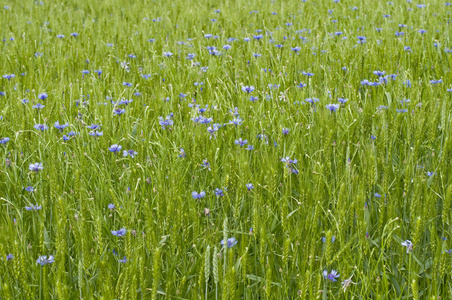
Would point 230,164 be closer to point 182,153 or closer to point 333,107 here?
point 182,153

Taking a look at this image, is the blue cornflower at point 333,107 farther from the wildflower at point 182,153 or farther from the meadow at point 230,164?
the wildflower at point 182,153

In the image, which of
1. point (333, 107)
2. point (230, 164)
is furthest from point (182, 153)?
point (333, 107)

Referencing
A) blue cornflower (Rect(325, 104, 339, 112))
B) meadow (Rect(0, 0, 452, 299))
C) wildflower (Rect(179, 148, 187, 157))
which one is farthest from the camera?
blue cornflower (Rect(325, 104, 339, 112))

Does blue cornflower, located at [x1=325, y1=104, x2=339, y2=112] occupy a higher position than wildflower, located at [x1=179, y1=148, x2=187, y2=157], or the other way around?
blue cornflower, located at [x1=325, y1=104, x2=339, y2=112]

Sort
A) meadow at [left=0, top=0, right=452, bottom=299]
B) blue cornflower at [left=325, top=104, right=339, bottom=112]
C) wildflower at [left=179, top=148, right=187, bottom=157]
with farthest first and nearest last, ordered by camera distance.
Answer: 1. blue cornflower at [left=325, top=104, right=339, bottom=112]
2. wildflower at [left=179, top=148, right=187, bottom=157]
3. meadow at [left=0, top=0, right=452, bottom=299]

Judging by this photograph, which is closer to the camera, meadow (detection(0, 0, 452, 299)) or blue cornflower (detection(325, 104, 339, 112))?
meadow (detection(0, 0, 452, 299))

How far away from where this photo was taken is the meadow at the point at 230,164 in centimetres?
151

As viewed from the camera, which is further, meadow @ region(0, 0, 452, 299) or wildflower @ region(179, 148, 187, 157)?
wildflower @ region(179, 148, 187, 157)

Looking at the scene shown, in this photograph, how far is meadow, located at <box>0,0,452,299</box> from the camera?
4.95ft

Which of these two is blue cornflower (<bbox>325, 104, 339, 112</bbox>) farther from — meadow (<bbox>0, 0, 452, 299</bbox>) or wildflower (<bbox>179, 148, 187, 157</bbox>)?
wildflower (<bbox>179, 148, 187, 157</bbox>)

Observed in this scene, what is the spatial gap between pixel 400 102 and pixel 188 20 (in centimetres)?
313

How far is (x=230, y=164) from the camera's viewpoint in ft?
5.87

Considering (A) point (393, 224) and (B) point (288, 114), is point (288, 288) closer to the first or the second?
(A) point (393, 224)

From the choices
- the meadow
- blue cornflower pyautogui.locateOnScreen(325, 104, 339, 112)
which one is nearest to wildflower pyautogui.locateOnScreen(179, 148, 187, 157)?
the meadow
